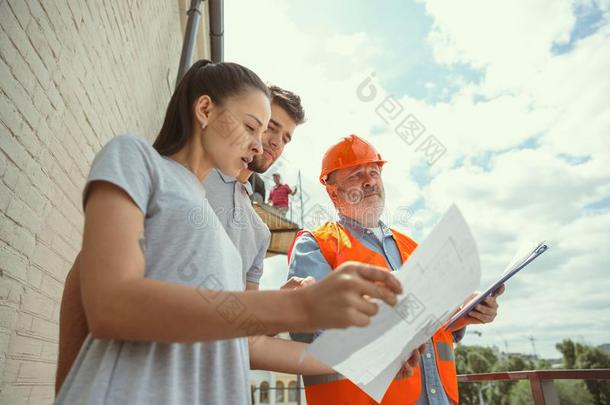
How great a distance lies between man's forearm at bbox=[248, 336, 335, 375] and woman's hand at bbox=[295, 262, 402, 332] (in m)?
0.58

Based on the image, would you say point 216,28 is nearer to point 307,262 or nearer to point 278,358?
point 307,262

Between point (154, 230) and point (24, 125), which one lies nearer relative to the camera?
point (154, 230)

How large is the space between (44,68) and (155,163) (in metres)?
1.08

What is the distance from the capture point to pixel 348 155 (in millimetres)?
2441

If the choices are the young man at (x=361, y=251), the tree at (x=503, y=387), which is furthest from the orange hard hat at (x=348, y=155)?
the tree at (x=503, y=387)

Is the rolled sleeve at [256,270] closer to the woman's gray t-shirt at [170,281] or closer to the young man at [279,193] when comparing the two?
the woman's gray t-shirt at [170,281]

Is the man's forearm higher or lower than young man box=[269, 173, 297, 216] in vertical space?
lower

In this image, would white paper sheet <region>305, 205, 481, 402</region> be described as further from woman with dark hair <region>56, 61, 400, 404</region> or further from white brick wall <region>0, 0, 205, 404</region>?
white brick wall <region>0, 0, 205, 404</region>

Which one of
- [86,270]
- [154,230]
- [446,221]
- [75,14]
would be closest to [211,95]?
[154,230]

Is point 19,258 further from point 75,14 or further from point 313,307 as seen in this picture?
point 313,307

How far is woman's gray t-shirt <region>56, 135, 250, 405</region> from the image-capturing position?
2.31ft

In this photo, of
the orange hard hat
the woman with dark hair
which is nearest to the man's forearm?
the woman with dark hair

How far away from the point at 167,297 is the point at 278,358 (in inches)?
25.7

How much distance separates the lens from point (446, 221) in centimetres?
75
